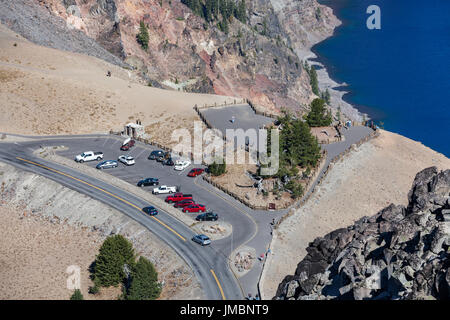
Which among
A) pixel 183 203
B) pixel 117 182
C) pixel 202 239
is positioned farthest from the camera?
pixel 117 182

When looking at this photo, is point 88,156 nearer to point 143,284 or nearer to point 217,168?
point 217,168

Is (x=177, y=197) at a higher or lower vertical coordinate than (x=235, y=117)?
lower

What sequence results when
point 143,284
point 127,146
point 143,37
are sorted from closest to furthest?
1. point 143,284
2. point 127,146
3. point 143,37

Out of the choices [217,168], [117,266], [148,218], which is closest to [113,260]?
[117,266]

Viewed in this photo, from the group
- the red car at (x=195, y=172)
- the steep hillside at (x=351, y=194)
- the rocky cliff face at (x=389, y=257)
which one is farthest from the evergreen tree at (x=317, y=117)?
the rocky cliff face at (x=389, y=257)

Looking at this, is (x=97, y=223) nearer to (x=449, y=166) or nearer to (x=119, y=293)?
(x=119, y=293)

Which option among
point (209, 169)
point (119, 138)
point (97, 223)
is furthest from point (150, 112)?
point (97, 223)
